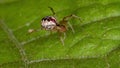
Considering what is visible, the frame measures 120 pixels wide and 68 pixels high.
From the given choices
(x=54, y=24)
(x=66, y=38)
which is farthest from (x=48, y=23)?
(x=66, y=38)

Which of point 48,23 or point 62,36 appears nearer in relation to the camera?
point 62,36

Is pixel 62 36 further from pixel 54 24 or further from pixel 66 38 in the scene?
pixel 54 24

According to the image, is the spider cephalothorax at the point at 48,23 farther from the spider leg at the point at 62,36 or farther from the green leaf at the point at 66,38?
the spider leg at the point at 62,36

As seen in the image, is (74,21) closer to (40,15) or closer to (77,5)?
(77,5)

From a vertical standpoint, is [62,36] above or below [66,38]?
above

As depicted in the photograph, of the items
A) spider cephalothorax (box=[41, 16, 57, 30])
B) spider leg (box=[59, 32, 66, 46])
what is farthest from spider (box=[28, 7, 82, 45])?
spider leg (box=[59, 32, 66, 46])

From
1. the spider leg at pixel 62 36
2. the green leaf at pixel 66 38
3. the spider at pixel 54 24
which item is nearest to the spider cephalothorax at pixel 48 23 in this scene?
the spider at pixel 54 24

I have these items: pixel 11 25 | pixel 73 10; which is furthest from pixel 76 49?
pixel 11 25
